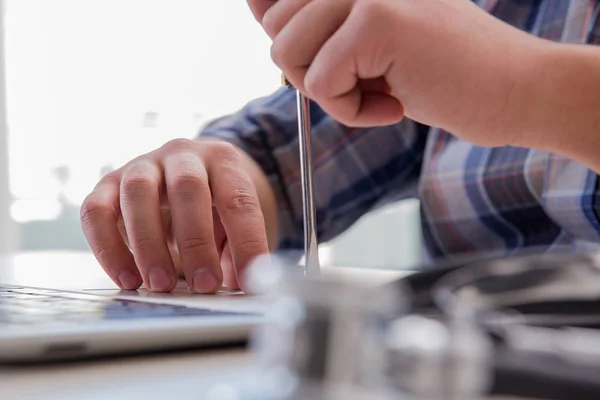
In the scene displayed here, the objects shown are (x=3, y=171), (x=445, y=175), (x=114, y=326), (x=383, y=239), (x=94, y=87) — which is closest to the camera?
(x=114, y=326)

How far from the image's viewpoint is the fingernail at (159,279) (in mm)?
442

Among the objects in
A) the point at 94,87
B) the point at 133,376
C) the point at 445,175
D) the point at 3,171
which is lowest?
the point at 133,376

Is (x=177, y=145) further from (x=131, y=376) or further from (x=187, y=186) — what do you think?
(x=131, y=376)

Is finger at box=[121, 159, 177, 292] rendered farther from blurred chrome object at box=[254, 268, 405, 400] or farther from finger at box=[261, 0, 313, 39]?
blurred chrome object at box=[254, 268, 405, 400]

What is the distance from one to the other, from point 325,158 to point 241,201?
1.27ft

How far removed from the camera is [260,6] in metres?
0.45

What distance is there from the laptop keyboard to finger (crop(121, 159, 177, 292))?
82mm

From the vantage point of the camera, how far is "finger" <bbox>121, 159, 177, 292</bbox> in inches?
17.6

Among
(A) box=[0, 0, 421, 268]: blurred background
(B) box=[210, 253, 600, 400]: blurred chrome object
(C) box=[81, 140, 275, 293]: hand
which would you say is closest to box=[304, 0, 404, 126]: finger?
(C) box=[81, 140, 275, 293]: hand

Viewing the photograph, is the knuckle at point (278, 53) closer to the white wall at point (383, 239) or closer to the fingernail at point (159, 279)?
the fingernail at point (159, 279)

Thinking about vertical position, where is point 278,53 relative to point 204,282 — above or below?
above

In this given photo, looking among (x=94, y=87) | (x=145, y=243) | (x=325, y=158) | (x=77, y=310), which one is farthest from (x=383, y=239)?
(x=77, y=310)

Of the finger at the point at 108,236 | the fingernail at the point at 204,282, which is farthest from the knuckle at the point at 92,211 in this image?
the fingernail at the point at 204,282

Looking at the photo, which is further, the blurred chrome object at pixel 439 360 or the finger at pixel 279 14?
the finger at pixel 279 14
